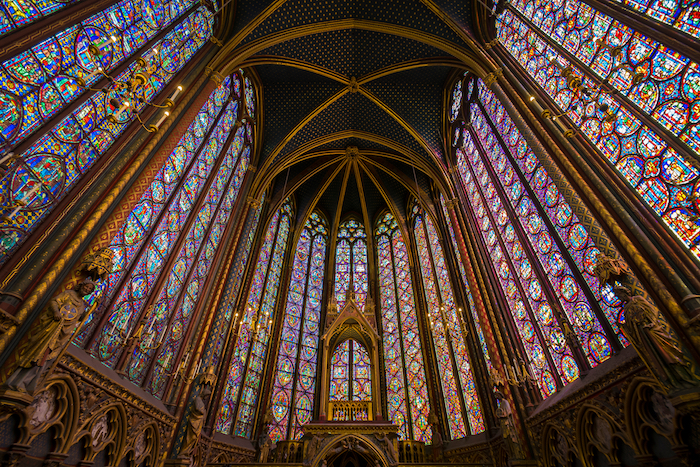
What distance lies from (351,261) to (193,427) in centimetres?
1152

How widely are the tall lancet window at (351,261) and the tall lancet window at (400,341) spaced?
0.88 metres

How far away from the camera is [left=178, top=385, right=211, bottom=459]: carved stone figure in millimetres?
8219

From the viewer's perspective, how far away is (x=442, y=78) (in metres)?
14.1

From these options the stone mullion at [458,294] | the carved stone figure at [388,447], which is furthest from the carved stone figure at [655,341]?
the carved stone figure at [388,447]

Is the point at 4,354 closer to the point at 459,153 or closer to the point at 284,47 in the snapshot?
the point at 284,47

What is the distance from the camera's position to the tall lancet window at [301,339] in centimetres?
1320

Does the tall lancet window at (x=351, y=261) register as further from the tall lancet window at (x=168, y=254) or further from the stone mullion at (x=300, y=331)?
the tall lancet window at (x=168, y=254)

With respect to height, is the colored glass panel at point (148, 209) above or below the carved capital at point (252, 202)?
below

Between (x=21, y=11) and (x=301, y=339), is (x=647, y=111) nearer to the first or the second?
(x=21, y=11)

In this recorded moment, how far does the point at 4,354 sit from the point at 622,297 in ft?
27.4

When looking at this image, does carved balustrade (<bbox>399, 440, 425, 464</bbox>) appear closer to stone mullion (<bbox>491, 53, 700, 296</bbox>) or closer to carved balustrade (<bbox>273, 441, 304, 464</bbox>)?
carved balustrade (<bbox>273, 441, 304, 464</bbox>)

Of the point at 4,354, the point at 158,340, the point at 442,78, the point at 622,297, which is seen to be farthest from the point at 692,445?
the point at 442,78

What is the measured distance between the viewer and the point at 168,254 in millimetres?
8586

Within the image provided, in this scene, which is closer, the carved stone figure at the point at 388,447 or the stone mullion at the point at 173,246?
the stone mullion at the point at 173,246
